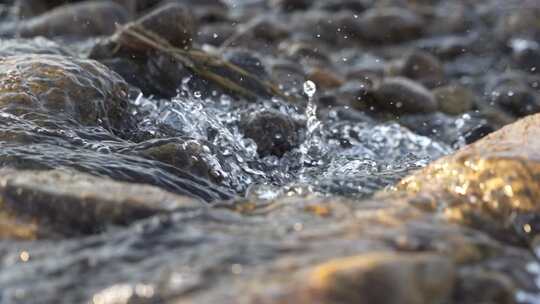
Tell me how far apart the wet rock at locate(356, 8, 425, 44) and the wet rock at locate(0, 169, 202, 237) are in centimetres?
800

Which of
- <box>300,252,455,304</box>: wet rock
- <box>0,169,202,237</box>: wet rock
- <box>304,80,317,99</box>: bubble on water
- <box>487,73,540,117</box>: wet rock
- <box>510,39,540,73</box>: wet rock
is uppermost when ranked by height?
<box>300,252,455,304</box>: wet rock

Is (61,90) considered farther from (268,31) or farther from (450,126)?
(268,31)

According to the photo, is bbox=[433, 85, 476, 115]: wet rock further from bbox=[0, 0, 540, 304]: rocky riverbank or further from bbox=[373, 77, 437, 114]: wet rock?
bbox=[373, 77, 437, 114]: wet rock

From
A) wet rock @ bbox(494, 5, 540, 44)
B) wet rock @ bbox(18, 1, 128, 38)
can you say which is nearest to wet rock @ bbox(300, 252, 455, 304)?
wet rock @ bbox(18, 1, 128, 38)

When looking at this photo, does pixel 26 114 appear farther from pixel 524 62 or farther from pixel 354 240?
pixel 524 62

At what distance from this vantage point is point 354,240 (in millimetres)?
2369

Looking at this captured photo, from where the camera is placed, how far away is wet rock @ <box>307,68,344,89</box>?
724cm

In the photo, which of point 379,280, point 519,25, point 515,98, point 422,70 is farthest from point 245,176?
point 519,25

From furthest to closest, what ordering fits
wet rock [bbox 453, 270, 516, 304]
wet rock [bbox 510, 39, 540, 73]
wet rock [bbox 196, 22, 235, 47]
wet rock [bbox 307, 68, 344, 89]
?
wet rock [bbox 196, 22, 235, 47], wet rock [bbox 510, 39, 540, 73], wet rock [bbox 307, 68, 344, 89], wet rock [bbox 453, 270, 516, 304]

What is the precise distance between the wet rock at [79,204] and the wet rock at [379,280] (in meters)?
0.73

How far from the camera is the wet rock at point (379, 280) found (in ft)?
6.75

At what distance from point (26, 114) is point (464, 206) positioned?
2.09 metres

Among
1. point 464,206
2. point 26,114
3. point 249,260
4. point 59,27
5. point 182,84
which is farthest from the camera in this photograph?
point 59,27

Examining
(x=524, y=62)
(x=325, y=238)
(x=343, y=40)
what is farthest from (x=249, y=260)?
(x=343, y=40)
